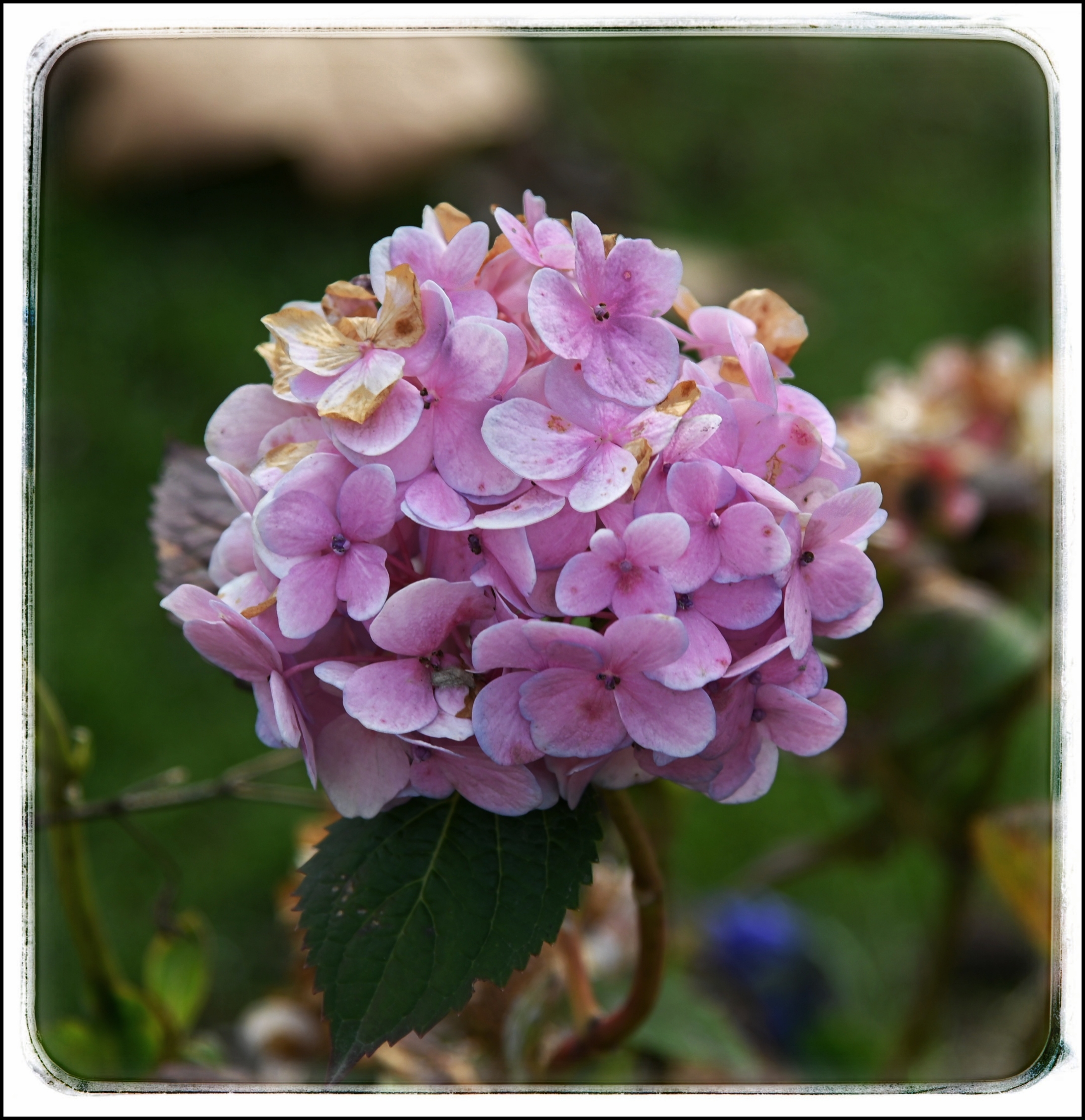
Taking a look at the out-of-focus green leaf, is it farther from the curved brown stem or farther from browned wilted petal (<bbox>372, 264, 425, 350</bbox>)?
browned wilted petal (<bbox>372, 264, 425, 350</bbox>)

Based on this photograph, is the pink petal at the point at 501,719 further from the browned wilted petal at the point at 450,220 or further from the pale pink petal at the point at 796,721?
the browned wilted petal at the point at 450,220

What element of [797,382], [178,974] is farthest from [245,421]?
[797,382]

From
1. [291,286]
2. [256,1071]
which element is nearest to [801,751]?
[256,1071]

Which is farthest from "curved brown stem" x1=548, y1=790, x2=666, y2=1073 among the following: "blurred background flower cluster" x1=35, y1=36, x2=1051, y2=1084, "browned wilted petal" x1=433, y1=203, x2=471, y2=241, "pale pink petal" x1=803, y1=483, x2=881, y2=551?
"browned wilted petal" x1=433, y1=203, x2=471, y2=241

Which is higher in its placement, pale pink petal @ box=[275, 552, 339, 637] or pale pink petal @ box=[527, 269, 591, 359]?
pale pink petal @ box=[527, 269, 591, 359]

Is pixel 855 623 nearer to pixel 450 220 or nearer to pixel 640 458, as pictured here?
pixel 640 458
